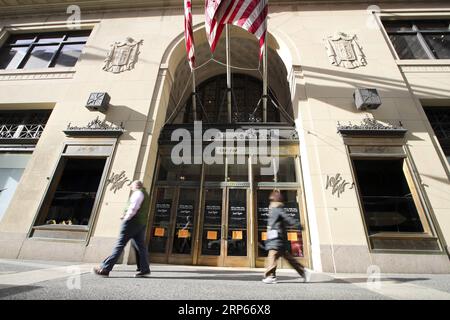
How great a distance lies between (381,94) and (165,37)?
891 cm

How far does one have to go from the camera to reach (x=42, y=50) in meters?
10.5

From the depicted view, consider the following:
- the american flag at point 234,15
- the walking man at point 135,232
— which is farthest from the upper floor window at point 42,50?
the walking man at point 135,232

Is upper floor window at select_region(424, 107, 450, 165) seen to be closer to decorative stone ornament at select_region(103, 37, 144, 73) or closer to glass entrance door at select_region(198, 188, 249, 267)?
glass entrance door at select_region(198, 188, 249, 267)

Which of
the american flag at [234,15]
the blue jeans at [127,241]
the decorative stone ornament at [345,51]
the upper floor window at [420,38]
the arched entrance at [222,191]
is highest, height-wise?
the upper floor window at [420,38]

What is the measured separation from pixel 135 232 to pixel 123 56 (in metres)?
8.05

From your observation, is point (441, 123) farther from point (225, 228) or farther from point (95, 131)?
point (95, 131)

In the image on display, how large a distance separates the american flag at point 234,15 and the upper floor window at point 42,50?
718 cm

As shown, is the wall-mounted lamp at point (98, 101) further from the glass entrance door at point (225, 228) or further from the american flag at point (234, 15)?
the glass entrance door at point (225, 228)

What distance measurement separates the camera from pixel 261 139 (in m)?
8.05

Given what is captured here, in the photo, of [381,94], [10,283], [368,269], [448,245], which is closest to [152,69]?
[10,283]

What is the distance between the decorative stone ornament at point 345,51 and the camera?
844 cm

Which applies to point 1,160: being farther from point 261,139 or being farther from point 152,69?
point 261,139

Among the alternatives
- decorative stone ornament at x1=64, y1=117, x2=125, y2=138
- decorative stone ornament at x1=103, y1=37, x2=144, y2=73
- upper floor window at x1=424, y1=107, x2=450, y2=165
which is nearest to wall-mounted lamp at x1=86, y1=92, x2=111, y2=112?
decorative stone ornament at x1=64, y1=117, x2=125, y2=138

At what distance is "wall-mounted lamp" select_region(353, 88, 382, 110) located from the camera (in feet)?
23.2
